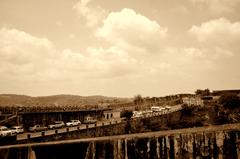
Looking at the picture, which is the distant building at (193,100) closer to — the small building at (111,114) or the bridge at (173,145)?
the small building at (111,114)

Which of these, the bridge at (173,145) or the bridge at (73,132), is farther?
the bridge at (73,132)

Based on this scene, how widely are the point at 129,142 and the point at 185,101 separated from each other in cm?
8832

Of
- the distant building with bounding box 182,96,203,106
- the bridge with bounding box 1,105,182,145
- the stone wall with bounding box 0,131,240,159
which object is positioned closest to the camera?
the stone wall with bounding box 0,131,240,159

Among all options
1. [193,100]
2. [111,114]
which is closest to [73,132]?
[111,114]

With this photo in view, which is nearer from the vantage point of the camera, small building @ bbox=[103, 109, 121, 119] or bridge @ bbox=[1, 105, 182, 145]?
bridge @ bbox=[1, 105, 182, 145]

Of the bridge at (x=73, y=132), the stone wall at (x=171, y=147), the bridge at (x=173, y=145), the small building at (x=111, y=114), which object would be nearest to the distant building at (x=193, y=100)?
A: the small building at (x=111, y=114)

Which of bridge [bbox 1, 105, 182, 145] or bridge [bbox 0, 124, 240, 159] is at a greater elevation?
bridge [bbox 0, 124, 240, 159]

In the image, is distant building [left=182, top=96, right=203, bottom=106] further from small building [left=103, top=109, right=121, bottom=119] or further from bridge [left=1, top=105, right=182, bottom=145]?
bridge [left=1, top=105, right=182, bottom=145]

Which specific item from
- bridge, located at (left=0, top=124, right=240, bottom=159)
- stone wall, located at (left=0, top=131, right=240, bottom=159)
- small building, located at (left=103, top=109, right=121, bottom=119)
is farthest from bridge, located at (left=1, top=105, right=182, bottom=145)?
small building, located at (left=103, top=109, right=121, bottom=119)

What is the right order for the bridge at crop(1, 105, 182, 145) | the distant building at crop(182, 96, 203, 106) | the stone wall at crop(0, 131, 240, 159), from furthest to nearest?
1. the distant building at crop(182, 96, 203, 106)
2. the bridge at crop(1, 105, 182, 145)
3. the stone wall at crop(0, 131, 240, 159)

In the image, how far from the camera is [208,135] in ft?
36.5

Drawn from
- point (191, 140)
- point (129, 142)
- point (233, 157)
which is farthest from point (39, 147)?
point (233, 157)

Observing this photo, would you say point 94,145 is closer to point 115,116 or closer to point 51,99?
point 115,116

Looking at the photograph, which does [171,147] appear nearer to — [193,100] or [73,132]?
[73,132]
